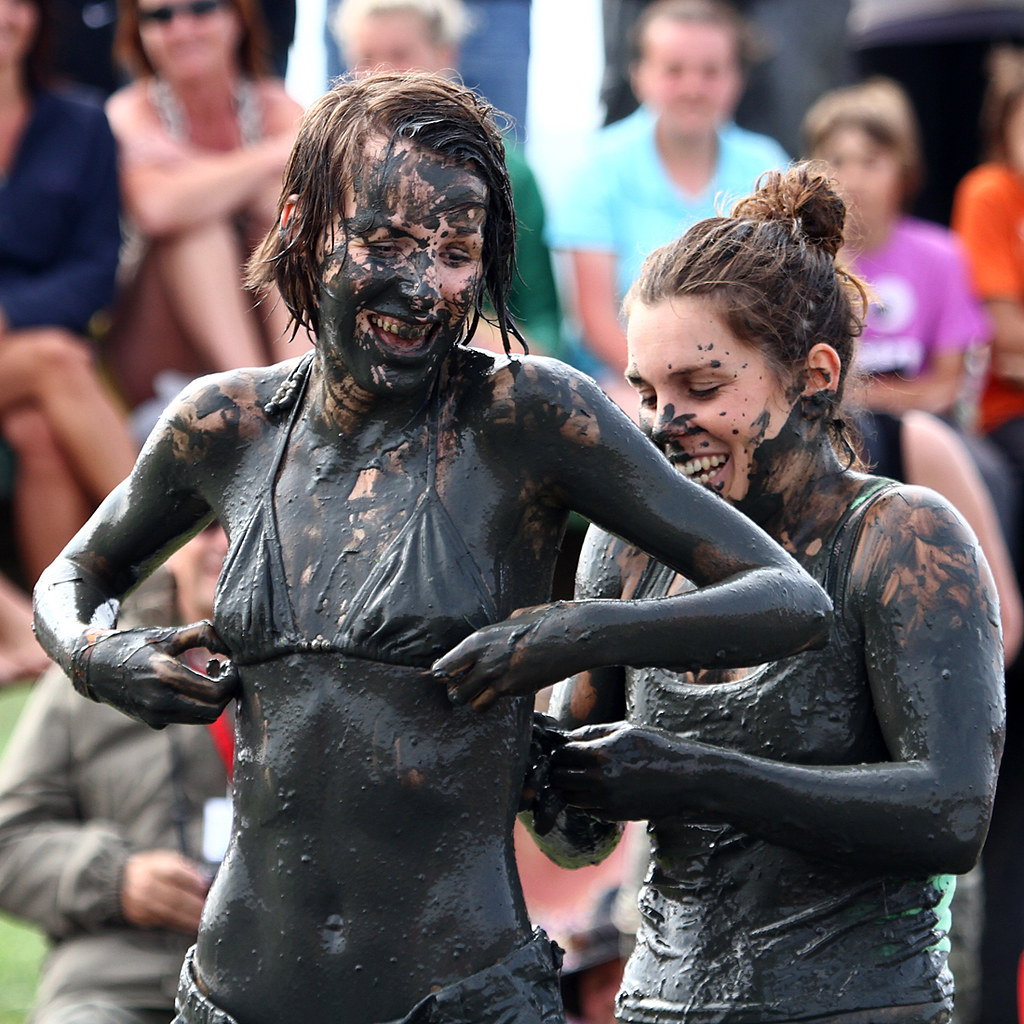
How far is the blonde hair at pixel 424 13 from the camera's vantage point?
223 inches

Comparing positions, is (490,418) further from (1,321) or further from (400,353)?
(1,321)

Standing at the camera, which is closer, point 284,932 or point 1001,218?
point 284,932

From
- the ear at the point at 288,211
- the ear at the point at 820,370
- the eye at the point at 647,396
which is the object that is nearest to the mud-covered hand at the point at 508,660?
the ear at the point at 288,211

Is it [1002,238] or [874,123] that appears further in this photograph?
[1002,238]

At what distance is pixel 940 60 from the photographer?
25.5 feet

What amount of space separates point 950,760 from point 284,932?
91 centimetres

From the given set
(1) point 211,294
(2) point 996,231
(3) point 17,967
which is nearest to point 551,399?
(1) point 211,294

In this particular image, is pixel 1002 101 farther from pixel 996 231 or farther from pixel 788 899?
pixel 788 899

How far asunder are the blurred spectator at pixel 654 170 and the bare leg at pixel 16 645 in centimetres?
200

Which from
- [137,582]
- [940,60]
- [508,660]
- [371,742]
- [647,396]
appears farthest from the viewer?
[940,60]

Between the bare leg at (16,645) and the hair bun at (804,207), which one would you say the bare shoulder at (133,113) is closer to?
the bare leg at (16,645)

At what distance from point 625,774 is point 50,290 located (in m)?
3.69

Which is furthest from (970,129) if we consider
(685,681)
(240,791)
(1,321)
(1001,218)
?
(240,791)

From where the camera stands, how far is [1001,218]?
6.59m
